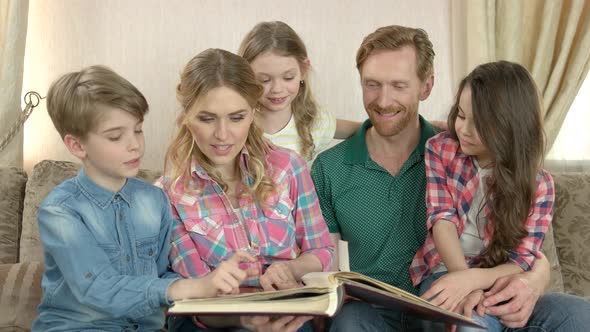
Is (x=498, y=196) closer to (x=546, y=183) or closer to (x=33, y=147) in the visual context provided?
(x=546, y=183)

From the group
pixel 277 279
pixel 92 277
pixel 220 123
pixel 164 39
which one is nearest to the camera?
pixel 92 277

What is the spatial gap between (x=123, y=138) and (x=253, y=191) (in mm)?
463

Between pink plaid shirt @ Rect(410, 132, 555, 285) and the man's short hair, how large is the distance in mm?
320

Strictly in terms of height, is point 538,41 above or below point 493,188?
above

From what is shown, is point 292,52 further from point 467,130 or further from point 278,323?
point 278,323

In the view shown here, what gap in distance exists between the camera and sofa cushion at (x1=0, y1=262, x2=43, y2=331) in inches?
91.2

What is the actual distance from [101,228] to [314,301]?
68cm

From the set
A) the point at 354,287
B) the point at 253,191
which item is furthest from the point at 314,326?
the point at 354,287

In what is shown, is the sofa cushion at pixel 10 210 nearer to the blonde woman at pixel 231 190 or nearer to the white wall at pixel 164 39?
the white wall at pixel 164 39

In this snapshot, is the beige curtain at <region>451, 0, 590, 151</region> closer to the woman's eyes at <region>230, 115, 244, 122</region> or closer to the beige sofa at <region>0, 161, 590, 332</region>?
the beige sofa at <region>0, 161, 590, 332</region>

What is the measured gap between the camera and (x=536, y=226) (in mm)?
2164

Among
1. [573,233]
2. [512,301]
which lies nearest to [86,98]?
[512,301]

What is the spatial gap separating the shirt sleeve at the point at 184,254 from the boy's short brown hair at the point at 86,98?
1.31 ft

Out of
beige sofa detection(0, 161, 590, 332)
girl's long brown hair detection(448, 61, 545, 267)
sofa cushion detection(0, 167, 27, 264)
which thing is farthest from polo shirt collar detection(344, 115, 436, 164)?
sofa cushion detection(0, 167, 27, 264)
